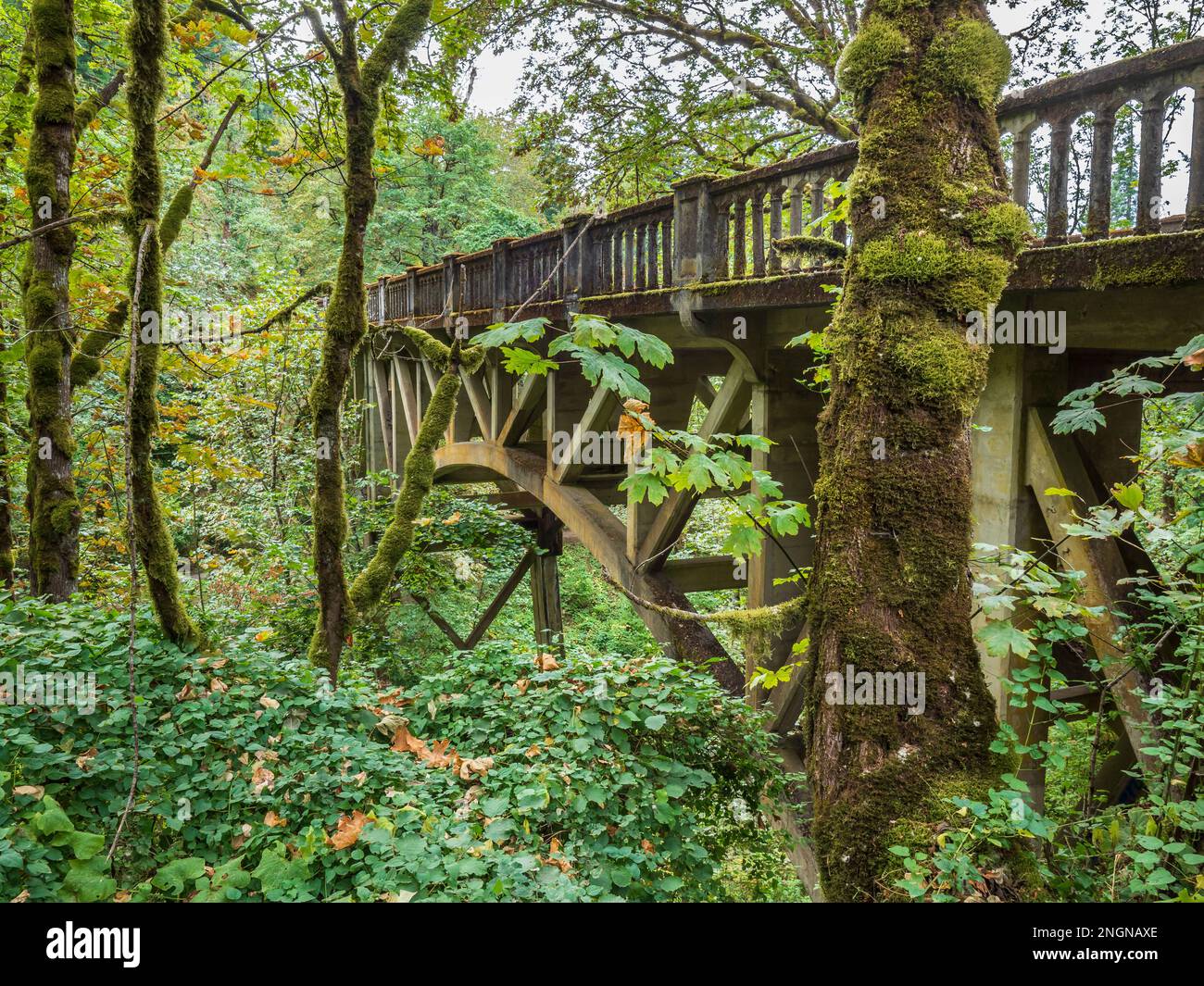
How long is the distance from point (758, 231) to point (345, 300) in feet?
8.87

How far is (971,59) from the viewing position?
264 centimetres

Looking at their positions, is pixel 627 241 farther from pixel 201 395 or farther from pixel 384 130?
pixel 201 395

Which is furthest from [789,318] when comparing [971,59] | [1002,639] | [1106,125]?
[1002,639]

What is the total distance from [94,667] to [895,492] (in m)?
3.98

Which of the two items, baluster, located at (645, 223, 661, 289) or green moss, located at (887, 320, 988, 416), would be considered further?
baluster, located at (645, 223, 661, 289)

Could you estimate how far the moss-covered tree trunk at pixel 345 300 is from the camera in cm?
495

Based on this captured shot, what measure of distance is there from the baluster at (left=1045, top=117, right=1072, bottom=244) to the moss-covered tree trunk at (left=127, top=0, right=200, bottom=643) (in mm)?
4499

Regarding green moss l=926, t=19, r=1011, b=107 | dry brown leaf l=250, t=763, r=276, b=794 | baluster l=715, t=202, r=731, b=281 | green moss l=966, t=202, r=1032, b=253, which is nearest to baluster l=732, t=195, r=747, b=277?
baluster l=715, t=202, r=731, b=281

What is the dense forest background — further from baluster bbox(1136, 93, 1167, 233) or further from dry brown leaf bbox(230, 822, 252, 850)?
baluster bbox(1136, 93, 1167, 233)

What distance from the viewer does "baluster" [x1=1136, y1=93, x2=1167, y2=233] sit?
2.83m

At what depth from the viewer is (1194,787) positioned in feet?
8.93

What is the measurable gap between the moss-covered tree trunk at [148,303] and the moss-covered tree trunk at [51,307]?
0.87 m
